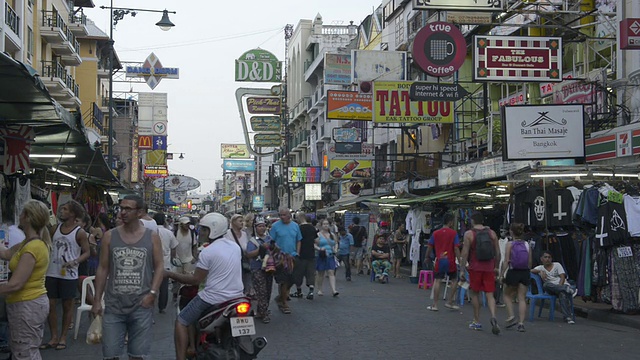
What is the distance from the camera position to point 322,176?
60281 mm

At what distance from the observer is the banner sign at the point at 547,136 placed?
18.0 metres

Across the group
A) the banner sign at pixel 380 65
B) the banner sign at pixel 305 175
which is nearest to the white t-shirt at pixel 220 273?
the banner sign at pixel 380 65

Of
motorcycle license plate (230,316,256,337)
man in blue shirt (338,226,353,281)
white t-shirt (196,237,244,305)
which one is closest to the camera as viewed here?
motorcycle license plate (230,316,256,337)

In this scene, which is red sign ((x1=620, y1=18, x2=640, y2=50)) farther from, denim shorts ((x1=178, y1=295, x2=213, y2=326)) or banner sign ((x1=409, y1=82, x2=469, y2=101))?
denim shorts ((x1=178, y1=295, x2=213, y2=326))

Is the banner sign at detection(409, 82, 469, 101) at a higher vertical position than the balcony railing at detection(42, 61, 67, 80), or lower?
lower

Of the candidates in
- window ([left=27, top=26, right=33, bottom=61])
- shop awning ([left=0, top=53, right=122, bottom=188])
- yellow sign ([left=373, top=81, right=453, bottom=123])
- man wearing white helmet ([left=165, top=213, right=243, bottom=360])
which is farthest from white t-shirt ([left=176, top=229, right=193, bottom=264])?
window ([left=27, top=26, right=33, bottom=61])

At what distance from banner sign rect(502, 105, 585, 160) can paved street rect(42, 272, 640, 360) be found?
12.6ft

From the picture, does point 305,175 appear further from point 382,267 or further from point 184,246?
point 184,246

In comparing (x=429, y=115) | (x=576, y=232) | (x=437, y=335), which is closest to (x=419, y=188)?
(x=429, y=115)

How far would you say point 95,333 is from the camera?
885cm

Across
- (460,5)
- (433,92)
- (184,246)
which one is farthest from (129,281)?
(433,92)

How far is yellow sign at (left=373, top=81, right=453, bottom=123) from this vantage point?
1032 inches

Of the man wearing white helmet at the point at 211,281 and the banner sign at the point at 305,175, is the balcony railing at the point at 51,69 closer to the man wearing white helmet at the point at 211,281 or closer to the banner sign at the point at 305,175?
the banner sign at the point at 305,175

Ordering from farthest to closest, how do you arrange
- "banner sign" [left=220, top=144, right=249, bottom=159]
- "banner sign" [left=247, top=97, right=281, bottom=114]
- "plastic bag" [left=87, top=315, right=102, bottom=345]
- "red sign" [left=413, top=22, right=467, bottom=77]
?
1. "banner sign" [left=220, top=144, right=249, bottom=159]
2. "banner sign" [left=247, top=97, right=281, bottom=114]
3. "red sign" [left=413, top=22, right=467, bottom=77]
4. "plastic bag" [left=87, top=315, right=102, bottom=345]
